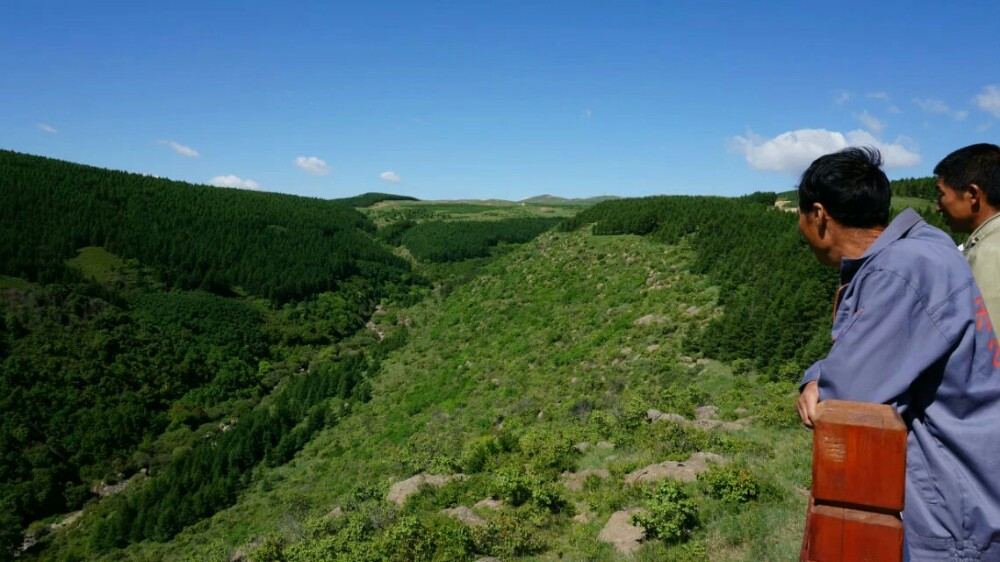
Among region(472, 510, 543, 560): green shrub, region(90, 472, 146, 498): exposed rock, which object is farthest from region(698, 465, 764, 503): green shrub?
region(90, 472, 146, 498): exposed rock

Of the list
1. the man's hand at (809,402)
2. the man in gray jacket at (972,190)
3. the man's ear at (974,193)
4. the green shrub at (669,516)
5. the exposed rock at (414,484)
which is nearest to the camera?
the man's hand at (809,402)

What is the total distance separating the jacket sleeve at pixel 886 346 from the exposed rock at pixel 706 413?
13675 mm

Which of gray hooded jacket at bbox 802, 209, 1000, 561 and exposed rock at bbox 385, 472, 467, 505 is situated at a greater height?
gray hooded jacket at bbox 802, 209, 1000, 561

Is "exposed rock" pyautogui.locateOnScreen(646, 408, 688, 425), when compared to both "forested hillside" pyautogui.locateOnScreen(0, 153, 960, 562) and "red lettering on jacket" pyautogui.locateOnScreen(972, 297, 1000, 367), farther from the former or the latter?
"red lettering on jacket" pyautogui.locateOnScreen(972, 297, 1000, 367)

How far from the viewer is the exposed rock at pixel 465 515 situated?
9.75 m

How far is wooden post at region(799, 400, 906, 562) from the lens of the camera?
59.7 inches

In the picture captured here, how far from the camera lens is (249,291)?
9281 cm

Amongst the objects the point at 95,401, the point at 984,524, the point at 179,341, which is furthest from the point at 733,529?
the point at 179,341

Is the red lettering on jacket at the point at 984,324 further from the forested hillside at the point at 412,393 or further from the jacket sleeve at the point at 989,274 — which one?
the forested hillside at the point at 412,393

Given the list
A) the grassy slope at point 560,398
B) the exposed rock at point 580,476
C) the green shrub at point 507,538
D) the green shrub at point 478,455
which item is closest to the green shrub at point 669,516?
the grassy slope at point 560,398

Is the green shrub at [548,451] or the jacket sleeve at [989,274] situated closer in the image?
the jacket sleeve at [989,274]

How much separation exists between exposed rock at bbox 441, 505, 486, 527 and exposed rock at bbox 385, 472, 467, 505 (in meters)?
1.59

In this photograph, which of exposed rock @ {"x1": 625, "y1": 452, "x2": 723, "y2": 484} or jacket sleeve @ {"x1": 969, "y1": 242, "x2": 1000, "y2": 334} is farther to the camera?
exposed rock @ {"x1": 625, "y1": 452, "x2": 723, "y2": 484}

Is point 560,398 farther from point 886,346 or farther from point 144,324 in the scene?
point 144,324
